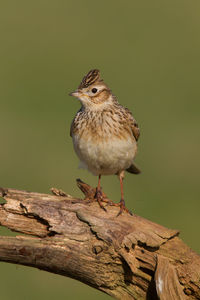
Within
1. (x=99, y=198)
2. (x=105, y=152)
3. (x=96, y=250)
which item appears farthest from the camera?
(x=105, y=152)

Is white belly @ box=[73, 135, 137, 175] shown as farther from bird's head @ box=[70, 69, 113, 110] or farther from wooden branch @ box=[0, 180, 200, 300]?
wooden branch @ box=[0, 180, 200, 300]

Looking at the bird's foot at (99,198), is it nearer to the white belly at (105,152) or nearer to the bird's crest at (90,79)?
the white belly at (105,152)

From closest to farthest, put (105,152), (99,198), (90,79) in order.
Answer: (99,198)
(105,152)
(90,79)

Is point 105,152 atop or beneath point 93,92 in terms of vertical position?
beneath

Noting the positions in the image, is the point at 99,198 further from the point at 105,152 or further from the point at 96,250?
the point at 96,250

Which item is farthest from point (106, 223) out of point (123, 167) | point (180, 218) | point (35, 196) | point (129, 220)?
point (180, 218)

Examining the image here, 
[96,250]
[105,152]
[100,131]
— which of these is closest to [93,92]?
[100,131]
